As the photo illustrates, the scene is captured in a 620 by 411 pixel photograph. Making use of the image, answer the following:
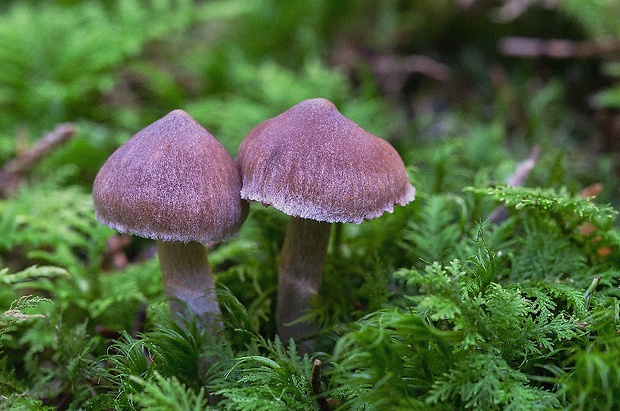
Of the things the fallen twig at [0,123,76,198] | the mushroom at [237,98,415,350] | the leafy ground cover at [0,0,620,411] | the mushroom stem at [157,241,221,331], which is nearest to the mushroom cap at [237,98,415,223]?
the mushroom at [237,98,415,350]

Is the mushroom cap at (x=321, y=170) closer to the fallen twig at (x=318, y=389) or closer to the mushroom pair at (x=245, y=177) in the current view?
the mushroom pair at (x=245, y=177)

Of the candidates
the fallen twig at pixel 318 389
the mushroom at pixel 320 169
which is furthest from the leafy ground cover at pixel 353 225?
the mushroom at pixel 320 169

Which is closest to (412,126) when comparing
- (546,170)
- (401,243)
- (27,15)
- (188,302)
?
(546,170)

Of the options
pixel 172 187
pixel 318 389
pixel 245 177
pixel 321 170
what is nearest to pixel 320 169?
pixel 321 170

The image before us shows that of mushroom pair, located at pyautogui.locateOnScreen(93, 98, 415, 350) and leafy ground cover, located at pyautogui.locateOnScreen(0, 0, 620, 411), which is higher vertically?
mushroom pair, located at pyautogui.locateOnScreen(93, 98, 415, 350)

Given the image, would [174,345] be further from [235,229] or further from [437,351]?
[437,351]

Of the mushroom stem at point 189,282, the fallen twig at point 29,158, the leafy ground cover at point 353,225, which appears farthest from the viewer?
the fallen twig at point 29,158

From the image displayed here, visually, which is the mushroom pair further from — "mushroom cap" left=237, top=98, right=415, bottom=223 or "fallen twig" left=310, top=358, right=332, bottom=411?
"fallen twig" left=310, top=358, right=332, bottom=411

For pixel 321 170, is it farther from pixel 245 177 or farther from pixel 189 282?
pixel 189 282
